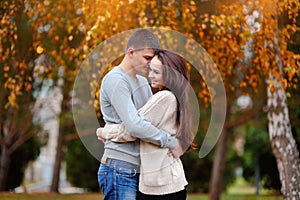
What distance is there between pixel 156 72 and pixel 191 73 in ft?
18.5

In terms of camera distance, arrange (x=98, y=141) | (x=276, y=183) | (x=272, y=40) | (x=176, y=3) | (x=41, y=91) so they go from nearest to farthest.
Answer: (x=98, y=141)
(x=272, y=40)
(x=176, y=3)
(x=41, y=91)
(x=276, y=183)

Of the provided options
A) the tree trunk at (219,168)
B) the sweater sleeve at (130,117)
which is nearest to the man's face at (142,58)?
the sweater sleeve at (130,117)

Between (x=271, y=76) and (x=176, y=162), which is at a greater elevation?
(x=271, y=76)

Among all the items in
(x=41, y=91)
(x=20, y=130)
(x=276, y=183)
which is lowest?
(x=276, y=183)

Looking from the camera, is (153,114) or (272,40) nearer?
(153,114)

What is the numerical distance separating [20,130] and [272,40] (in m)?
7.81

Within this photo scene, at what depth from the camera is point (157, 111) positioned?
295 centimetres

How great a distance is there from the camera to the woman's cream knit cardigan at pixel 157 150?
2947mm

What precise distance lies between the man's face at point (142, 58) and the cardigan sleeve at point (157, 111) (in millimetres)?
181

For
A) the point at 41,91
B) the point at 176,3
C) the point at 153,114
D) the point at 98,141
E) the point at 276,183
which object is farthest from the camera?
the point at 276,183

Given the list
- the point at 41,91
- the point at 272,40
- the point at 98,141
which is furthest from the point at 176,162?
the point at 41,91

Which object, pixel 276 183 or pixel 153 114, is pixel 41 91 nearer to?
pixel 276 183

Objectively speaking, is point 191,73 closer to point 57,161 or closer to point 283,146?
point 283,146

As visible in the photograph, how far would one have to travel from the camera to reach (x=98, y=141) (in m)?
3.38
